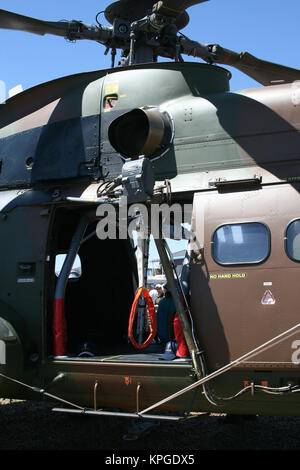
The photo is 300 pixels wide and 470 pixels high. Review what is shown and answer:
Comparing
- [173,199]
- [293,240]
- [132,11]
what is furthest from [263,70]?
[293,240]

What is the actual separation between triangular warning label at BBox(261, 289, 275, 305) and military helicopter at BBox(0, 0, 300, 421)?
0.01 metres

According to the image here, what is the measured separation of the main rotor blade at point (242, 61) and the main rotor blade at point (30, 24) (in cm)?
175

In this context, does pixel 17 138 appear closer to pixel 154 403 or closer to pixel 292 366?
pixel 154 403

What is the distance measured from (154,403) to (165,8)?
4405 millimetres

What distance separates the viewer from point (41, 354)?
20.9ft

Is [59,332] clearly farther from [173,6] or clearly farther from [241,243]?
[173,6]

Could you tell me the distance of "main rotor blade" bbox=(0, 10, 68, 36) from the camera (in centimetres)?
650

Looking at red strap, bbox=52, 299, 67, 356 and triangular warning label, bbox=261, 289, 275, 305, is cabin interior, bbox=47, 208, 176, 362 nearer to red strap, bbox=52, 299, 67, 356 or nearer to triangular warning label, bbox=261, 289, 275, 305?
red strap, bbox=52, 299, 67, 356

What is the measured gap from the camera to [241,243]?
563 centimetres

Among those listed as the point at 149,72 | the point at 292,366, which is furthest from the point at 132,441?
the point at 149,72

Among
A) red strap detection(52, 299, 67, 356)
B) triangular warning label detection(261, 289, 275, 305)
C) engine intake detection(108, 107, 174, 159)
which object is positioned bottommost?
red strap detection(52, 299, 67, 356)

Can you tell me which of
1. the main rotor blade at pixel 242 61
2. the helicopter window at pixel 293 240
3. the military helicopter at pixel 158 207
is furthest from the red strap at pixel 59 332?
the main rotor blade at pixel 242 61

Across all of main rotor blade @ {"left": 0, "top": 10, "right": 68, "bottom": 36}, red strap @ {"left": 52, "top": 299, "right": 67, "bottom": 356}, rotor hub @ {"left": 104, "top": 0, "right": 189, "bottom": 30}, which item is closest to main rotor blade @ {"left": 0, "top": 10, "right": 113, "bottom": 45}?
main rotor blade @ {"left": 0, "top": 10, "right": 68, "bottom": 36}

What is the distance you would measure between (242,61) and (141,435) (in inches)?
218
